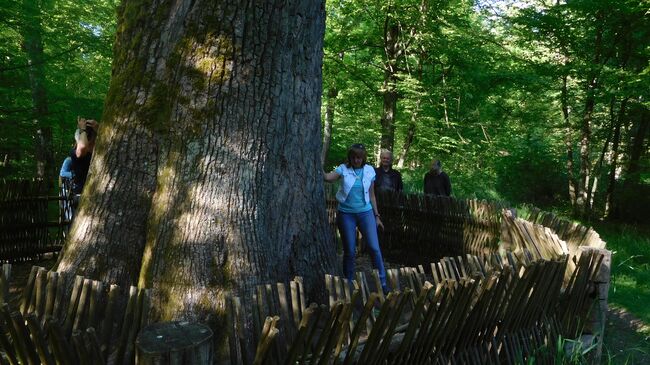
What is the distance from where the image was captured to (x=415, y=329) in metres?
2.46

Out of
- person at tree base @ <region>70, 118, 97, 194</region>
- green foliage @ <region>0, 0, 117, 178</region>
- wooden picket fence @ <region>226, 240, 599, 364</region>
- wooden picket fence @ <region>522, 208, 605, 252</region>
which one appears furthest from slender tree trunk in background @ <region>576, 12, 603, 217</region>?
green foliage @ <region>0, 0, 117, 178</region>

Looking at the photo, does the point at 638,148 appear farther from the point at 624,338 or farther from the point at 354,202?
the point at 354,202

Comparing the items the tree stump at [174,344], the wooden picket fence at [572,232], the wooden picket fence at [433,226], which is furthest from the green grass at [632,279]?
the tree stump at [174,344]

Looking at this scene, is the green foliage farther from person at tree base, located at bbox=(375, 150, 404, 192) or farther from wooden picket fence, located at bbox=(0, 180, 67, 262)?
person at tree base, located at bbox=(375, 150, 404, 192)

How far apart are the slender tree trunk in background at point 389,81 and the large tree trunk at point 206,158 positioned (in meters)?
9.74

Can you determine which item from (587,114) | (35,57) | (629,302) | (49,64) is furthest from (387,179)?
(587,114)

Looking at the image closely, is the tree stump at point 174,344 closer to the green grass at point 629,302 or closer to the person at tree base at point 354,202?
the green grass at point 629,302

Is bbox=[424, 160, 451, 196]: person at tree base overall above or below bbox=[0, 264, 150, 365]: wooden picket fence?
above

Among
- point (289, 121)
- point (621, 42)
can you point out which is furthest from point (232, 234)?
point (621, 42)

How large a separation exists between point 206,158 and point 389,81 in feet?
35.1

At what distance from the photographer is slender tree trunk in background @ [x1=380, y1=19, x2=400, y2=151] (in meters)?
12.8

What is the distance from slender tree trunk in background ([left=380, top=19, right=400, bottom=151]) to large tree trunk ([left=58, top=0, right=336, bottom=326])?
32.0 ft

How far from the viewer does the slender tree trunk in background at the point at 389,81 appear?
1284cm

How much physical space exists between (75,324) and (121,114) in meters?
1.50
